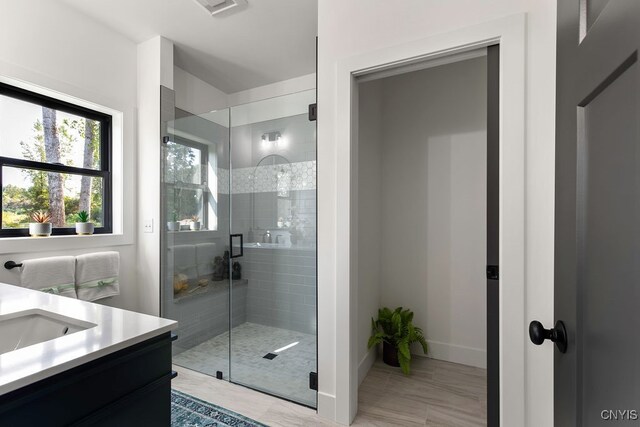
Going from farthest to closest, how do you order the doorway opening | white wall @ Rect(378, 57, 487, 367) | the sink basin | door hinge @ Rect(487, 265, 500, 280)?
white wall @ Rect(378, 57, 487, 367) < the doorway opening < door hinge @ Rect(487, 265, 500, 280) < the sink basin

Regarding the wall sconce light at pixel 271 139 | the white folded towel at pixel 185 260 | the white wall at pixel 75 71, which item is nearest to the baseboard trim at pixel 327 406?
the white folded towel at pixel 185 260

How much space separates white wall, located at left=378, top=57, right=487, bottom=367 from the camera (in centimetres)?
230

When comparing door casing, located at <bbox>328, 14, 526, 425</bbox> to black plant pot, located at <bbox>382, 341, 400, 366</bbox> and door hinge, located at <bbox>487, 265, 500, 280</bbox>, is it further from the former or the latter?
black plant pot, located at <bbox>382, 341, 400, 366</bbox>

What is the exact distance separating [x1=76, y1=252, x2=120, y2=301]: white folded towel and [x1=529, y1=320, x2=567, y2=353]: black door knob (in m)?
2.59

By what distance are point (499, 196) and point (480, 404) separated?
1413 mm

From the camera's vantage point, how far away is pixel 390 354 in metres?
2.36

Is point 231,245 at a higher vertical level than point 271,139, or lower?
lower

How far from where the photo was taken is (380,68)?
1.58 metres

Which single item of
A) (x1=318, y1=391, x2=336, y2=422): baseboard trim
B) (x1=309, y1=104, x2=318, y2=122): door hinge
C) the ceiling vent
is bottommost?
(x1=318, y1=391, x2=336, y2=422): baseboard trim

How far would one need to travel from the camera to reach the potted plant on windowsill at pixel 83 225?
7.00 feet

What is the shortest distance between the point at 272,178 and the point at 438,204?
1400mm

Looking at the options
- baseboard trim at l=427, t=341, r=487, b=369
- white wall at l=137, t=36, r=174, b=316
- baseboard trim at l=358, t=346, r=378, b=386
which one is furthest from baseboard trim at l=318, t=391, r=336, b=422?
white wall at l=137, t=36, r=174, b=316

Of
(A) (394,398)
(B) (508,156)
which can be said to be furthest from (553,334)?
(A) (394,398)

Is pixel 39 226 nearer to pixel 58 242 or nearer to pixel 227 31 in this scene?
pixel 58 242
